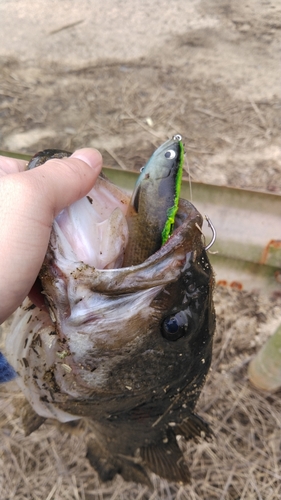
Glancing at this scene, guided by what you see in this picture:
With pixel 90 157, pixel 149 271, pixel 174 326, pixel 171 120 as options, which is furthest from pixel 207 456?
pixel 171 120

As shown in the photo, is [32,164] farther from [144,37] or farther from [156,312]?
[144,37]

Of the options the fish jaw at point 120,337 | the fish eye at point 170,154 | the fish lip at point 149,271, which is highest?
the fish eye at point 170,154

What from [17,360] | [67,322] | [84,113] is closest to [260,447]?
[17,360]

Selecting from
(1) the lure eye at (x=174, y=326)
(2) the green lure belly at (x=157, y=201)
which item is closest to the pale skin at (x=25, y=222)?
(2) the green lure belly at (x=157, y=201)

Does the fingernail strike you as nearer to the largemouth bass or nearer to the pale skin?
the largemouth bass

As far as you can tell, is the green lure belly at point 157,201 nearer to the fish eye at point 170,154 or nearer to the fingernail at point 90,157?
the fish eye at point 170,154

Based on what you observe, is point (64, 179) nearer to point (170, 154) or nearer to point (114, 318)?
point (170, 154)

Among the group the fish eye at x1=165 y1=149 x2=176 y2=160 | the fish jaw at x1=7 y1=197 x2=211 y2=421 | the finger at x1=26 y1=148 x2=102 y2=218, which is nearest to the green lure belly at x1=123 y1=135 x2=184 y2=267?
the fish eye at x1=165 y1=149 x2=176 y2=160
